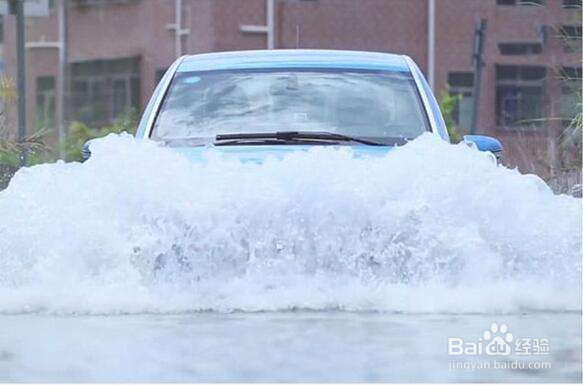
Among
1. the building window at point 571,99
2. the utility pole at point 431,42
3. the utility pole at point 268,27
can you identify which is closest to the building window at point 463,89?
the utility pole at point 431,42

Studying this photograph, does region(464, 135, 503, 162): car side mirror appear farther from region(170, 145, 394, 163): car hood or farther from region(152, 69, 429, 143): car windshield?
region(170, 145, 394, 163): car hood

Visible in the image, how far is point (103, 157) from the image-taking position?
7.57m

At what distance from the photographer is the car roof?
920cm

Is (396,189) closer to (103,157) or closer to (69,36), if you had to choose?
(103,157)

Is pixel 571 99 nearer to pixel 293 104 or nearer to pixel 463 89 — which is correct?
pixel 293 104

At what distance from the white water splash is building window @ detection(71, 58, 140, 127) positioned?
29.7 m

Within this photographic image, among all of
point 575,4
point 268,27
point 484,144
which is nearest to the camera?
point 484,144

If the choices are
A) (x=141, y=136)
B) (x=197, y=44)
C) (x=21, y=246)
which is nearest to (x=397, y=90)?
(x=141, y=136)

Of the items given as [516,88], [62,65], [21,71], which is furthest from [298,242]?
[62,65]

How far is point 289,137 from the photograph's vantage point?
835 cm

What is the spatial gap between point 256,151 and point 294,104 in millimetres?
1001

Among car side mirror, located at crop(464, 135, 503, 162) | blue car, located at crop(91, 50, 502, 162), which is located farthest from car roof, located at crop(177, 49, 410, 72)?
car side mirror, located at crop(464, 135, 503, 162)

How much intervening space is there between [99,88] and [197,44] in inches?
198

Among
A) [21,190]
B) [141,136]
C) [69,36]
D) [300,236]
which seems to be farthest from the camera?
[69,36]
